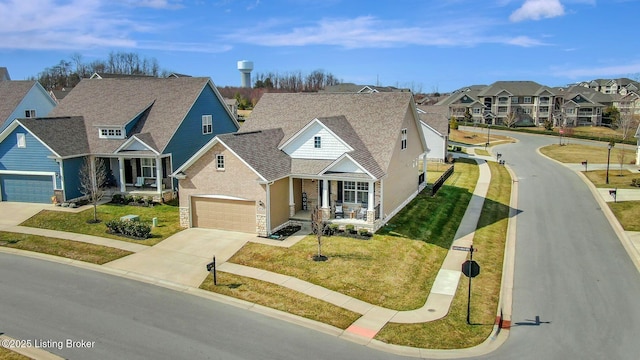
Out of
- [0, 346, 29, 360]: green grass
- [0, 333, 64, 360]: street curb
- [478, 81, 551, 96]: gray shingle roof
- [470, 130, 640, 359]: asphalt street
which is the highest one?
[478, 81, 551, 96]: gray shingle roof

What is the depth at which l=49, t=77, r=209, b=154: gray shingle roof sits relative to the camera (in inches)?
1409

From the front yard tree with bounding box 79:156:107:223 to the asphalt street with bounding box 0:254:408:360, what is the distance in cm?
1167

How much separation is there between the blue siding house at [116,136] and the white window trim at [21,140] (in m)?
0.06

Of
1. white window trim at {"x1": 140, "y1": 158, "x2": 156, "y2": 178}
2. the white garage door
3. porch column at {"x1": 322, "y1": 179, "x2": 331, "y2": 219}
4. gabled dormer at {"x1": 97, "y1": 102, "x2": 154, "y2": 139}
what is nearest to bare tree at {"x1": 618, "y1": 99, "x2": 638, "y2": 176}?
porch column at {"x1": 322, "y1": 179, "x2": 331, "y2": 219}

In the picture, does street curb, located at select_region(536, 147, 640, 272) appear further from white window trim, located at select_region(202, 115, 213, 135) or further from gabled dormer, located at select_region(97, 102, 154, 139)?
gabled dormer, located at select_region(97, 102, 154, 139)

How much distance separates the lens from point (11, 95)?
44.6m

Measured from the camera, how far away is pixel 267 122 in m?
34.5

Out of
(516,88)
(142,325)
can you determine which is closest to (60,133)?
(142,325)

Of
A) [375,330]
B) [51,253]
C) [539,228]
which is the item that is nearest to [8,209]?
[51,253]

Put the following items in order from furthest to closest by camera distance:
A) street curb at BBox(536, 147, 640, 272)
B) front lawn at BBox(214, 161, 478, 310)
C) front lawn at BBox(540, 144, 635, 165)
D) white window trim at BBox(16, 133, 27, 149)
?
front lawn at BBox(540, 144, 635, 165) → white window trim at BBox(16, 133, 27, 149) → street curb at BBox(536, 147, 640, 272) → front lawn at BBox(214, 161, 478, 310)

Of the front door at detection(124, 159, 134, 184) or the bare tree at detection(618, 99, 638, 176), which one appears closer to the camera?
the front door at detection(124, 159, 134, 184)

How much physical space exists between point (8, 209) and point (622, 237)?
39.5m

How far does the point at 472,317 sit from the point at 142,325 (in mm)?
12207

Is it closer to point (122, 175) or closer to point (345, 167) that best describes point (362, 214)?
point (345, 167)
